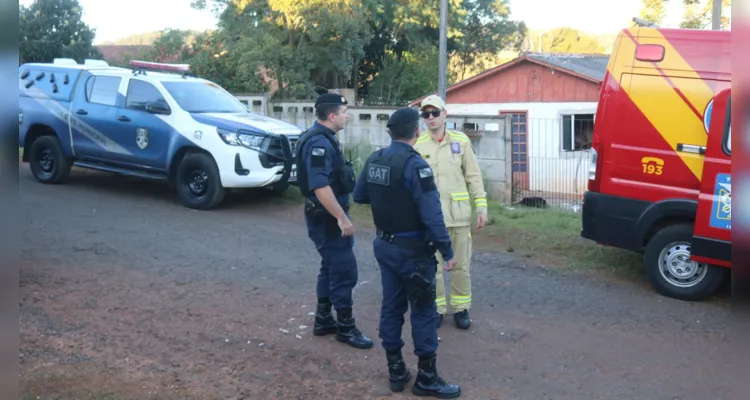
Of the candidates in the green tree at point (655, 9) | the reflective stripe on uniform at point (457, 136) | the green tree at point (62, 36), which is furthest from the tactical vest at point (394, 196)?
the green tree at point (655, 9)

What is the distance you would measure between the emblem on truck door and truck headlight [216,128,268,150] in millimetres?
1260

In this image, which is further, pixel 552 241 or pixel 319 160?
pixel 552 241

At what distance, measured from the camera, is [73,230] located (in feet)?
27.3

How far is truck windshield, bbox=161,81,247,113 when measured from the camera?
392 inches

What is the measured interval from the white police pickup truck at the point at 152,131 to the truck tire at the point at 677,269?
516cm

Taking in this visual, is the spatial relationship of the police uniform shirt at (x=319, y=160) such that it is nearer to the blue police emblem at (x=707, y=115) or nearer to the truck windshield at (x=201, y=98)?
the blue police emblem at (x=707, y=115)

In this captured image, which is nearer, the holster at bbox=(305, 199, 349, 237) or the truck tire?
the holster at bbox=(305, 199, 349, 237)

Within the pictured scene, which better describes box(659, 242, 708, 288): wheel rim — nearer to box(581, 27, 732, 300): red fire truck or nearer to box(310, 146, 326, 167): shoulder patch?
box(581, 27, 732, 300): red fire truck

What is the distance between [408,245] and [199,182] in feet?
20.5

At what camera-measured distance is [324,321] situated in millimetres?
5262

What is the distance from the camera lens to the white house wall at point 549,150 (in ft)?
43.1

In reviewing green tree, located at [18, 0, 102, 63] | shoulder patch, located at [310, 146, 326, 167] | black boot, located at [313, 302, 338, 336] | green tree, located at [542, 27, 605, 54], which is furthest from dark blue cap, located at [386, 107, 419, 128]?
green tree, located at [542, 27, 605, 54]

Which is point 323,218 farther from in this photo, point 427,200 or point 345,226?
point 427,200

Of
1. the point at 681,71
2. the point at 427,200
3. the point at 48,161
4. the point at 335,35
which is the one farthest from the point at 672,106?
the point at 335,35
